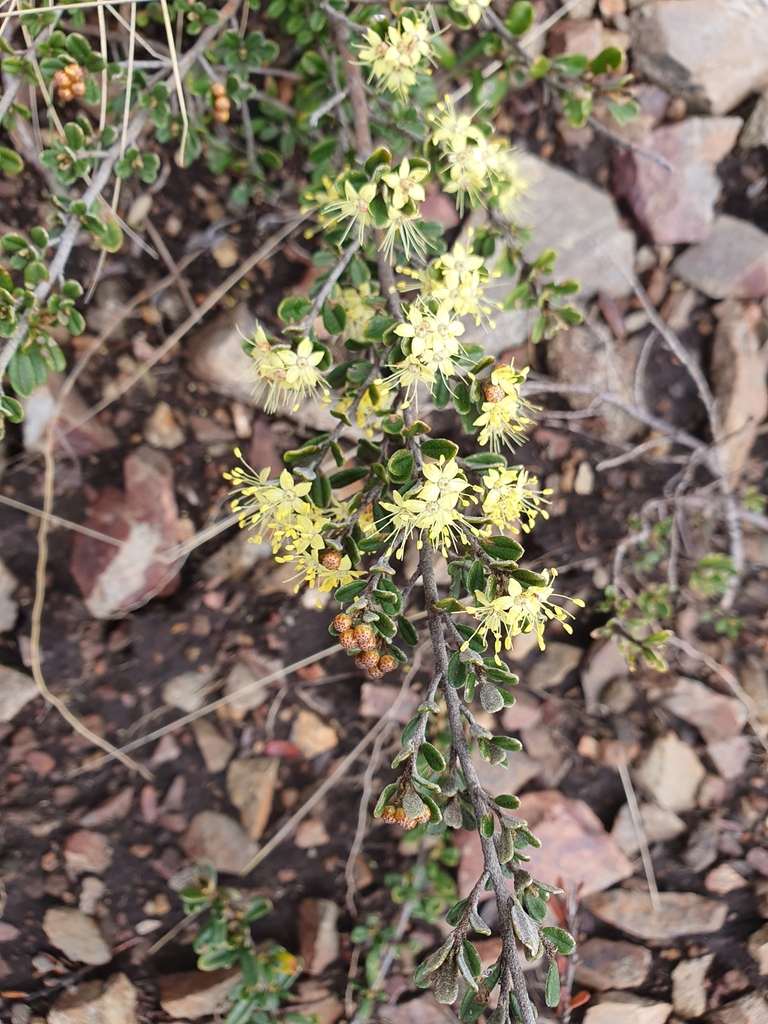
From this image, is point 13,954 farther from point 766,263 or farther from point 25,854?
point 766,263

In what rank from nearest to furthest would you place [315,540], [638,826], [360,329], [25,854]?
[315,540]
[360,329]
[25,854]
[638,826]

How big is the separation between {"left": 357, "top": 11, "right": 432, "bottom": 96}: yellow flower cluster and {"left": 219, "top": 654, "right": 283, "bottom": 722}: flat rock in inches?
73.6

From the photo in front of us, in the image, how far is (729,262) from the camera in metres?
2.84

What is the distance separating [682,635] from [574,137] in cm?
199

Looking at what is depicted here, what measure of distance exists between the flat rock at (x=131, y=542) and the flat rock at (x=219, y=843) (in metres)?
0.80

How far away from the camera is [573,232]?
278cm

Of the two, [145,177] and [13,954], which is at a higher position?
[145,177]

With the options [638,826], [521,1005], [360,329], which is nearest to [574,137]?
[360,329]

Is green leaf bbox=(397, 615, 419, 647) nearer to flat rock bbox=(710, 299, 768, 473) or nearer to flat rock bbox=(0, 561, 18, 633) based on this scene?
flat rock bbox=(0, 561, 18, 633)

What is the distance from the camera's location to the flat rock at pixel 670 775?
2693mm

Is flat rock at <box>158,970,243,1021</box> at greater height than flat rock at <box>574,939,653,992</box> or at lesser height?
lesser

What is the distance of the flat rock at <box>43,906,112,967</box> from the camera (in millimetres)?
2377

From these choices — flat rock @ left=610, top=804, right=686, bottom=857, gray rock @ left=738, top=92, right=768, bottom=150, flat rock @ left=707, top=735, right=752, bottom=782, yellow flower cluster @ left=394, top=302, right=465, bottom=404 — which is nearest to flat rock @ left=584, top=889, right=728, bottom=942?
flat rock @ left=610, top=804, right=686, bottom=857

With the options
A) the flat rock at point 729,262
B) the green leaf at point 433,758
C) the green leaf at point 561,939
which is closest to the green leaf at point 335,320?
the green leaf at point 433,758
